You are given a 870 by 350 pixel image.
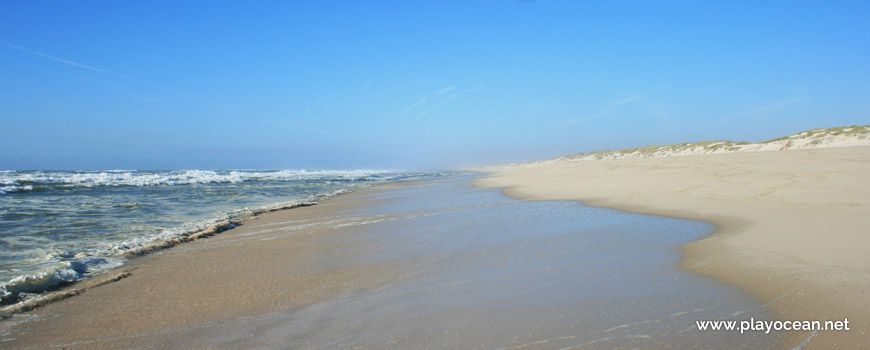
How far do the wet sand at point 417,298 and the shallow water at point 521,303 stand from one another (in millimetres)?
12

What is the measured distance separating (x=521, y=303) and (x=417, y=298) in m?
0.75

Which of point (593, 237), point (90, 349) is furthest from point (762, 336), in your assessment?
point (90, 349)

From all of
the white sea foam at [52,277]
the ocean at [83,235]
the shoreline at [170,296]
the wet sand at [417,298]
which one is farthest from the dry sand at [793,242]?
the ocean at [83,235]

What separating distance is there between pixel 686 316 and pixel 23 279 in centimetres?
533

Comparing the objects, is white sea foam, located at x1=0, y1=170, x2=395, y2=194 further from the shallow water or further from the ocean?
the shallow water

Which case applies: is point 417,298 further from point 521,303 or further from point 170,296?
point 170,296

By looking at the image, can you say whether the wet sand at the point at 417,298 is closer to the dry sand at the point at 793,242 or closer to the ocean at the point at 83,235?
the dry sand at the point at 793,242

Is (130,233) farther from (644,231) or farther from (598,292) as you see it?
(644,231)

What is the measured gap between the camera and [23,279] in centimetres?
390

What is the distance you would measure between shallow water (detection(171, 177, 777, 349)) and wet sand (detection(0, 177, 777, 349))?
0.01 metres

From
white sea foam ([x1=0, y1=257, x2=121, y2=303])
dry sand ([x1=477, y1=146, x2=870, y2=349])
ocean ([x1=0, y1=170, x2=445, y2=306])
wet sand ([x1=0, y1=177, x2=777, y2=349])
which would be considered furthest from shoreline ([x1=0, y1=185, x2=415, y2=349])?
dry sand ([x1=477, y1=146, x2=870, y2=349])

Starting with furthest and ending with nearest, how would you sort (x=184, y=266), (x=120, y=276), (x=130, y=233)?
(x=130, y=233) → (x=184, y=266) → (x=120, y=276)

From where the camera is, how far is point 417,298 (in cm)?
318


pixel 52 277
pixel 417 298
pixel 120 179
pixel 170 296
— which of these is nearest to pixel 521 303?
pixel 417 298
